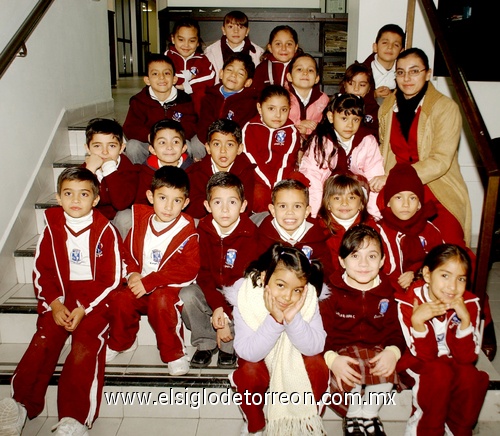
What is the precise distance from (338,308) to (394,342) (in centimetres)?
26

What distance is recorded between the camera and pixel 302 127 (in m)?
2.98

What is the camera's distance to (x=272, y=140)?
9.40 feet

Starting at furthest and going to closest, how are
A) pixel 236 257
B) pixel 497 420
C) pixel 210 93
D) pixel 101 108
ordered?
1. pixel 101 108
2. pixel 210 93
3. pixel 236 257
4. pixel 497 420

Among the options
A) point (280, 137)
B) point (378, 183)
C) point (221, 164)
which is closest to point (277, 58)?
point (280, 137)

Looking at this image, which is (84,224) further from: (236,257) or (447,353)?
(447,353)

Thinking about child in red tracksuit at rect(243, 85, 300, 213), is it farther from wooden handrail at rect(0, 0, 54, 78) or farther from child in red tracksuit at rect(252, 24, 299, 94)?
wooden handrail at rect(0, 0, 54, 78)

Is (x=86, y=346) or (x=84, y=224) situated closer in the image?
(x=86, y=346)

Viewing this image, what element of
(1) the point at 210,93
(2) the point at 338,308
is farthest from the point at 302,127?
(2) the point at 338,308

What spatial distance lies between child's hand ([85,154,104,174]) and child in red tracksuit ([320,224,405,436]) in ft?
4.38

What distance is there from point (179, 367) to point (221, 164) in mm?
1072

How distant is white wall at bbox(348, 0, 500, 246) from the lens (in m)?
3.55

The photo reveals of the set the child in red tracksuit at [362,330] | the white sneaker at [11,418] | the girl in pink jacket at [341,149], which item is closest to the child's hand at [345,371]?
the child in red tracksuit at [362,330]

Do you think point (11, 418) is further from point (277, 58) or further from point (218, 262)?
point (277, 58)

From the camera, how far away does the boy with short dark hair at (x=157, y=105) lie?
308 cm
